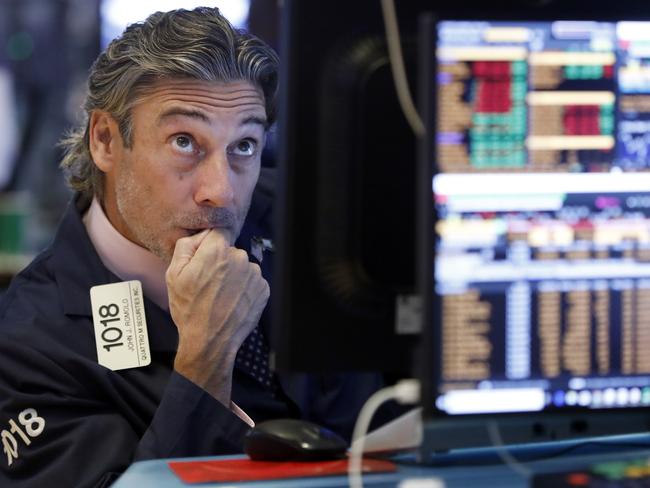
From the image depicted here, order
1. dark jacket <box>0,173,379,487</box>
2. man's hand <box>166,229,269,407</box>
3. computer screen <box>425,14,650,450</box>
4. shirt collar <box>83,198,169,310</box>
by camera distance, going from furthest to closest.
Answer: shirt collar <box>83,198,169,310</box> < man's hand <box>166,229,269,407</box> < dark jacket <box>0,173,379,487</box> < computer screen <box>425,14,650,450</box>

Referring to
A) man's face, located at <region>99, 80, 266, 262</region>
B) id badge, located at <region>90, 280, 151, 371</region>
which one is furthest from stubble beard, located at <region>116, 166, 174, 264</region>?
id badge, located at <region>90, 280, 151, 371</region>

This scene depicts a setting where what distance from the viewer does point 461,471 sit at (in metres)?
1.51

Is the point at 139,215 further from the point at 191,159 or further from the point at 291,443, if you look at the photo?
the point at 291,443

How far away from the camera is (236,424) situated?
6.20 feet

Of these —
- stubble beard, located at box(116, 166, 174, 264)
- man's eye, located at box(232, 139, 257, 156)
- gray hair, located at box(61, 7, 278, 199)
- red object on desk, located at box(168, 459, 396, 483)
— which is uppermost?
gray hair, located at box(61, 7, 278, 199)

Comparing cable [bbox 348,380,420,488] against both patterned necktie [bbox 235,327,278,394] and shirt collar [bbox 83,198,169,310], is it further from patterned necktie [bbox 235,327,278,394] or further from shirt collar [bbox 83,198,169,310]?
shirt collar [bbox 83,198,169,310]

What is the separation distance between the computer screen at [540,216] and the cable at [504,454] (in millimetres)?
68

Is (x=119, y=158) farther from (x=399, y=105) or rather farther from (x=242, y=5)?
(x=242, y=5)

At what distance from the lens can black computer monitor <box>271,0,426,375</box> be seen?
4.56 feet

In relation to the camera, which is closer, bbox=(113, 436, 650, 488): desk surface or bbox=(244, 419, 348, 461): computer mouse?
bbox=(113, 436, 650, 488): desk surface

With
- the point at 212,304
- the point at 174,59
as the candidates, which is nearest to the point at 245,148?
the point at 174,59

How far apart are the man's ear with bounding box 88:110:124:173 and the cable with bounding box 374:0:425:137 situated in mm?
967

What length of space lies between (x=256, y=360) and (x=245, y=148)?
39 cm

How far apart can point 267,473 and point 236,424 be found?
1.23 ft
